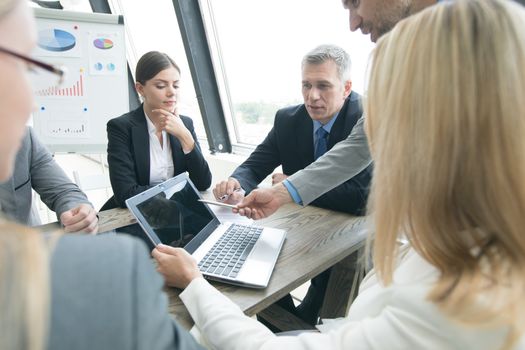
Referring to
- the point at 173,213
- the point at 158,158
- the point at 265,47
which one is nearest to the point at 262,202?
the point at 173,213

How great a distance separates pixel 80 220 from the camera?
126cm

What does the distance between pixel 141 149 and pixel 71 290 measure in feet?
5.17

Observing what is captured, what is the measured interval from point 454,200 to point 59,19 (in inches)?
124

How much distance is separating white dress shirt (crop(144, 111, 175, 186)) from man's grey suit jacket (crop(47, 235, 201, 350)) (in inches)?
61.2

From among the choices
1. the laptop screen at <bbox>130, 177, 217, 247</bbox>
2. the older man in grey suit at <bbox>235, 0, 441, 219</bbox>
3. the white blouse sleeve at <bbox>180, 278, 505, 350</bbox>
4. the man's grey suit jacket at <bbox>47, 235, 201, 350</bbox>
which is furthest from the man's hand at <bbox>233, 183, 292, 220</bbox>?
the man's grey suit jacket at <bbox>47, 235, 201, 350</bbox>

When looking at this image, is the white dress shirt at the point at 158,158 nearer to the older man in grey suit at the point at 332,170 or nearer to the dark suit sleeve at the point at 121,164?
the dark suit sleeve at the point at 121,164

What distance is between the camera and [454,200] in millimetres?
526

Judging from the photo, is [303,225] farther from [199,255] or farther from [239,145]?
[239,145]

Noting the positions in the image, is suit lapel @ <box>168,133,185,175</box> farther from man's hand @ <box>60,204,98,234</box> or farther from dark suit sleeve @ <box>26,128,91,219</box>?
man's hand @ <box>60,204,98,234</box>

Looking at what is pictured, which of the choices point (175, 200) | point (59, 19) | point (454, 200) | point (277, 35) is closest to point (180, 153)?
point (175, 200)

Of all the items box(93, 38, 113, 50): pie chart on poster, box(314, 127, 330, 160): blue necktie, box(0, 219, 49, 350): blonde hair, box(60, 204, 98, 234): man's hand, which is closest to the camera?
box(0, 219, 49, 350): blonde hair

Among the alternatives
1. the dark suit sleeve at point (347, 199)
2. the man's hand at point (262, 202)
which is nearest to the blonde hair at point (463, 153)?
the man's hand at point (262, 202)

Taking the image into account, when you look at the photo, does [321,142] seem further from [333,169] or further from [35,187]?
[35,187]

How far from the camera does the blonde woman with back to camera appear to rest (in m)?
0.46
